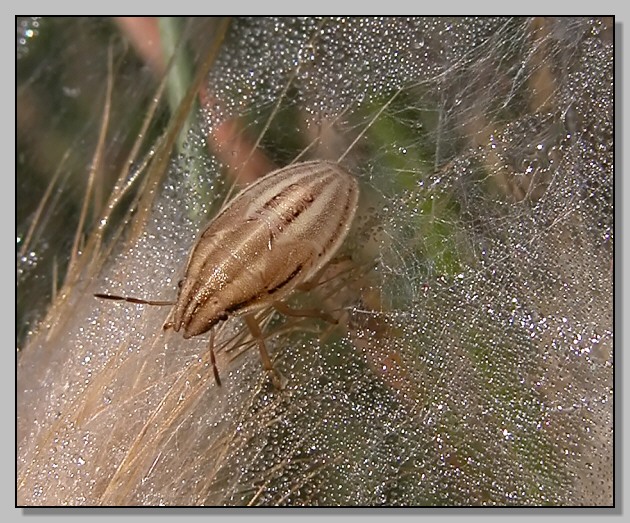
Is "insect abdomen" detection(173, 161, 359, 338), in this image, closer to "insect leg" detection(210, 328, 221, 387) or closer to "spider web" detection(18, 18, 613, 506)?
"insect leg" detection(210, 328, 221, 387)

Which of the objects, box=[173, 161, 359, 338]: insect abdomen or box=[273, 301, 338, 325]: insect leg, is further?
box=[273, 301, 338, 325]: insect leg

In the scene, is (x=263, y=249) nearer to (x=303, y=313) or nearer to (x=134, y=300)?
(x=303, y=313)

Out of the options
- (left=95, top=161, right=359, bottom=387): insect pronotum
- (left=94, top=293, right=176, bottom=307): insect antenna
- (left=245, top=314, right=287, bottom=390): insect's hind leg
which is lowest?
(left=245, top=314, right=287, bottom=390): insect's hind leg

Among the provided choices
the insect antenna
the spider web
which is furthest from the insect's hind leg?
the insect antenna

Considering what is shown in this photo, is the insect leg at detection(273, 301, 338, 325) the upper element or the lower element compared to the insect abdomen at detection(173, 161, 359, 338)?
lower

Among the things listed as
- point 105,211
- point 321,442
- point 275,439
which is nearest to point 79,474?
point 275,439

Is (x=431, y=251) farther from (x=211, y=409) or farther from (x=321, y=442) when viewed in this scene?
(x=211, y=409)
